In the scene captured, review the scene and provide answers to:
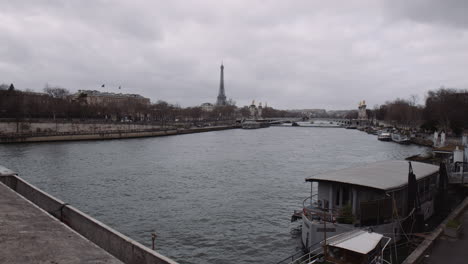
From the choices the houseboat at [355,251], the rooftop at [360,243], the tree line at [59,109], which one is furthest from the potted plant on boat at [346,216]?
the tree line at [59,109]

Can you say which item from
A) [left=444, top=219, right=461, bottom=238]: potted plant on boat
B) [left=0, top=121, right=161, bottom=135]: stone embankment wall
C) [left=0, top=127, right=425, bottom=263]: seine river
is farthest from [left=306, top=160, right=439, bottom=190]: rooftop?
[left=0, top=121, right=161, bottom=135]: stone embankment wall

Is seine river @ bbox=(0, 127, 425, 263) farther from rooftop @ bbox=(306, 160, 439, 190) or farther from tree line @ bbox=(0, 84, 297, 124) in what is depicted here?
tree line @ bbox=(0, 84, 297, 124)

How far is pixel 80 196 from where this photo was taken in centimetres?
2108

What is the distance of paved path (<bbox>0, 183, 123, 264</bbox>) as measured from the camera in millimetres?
6574

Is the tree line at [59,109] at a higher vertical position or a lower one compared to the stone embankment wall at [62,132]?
higher

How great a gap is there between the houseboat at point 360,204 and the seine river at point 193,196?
2.01m

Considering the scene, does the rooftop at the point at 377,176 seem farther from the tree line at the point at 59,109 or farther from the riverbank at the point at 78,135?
the tree line at the point at 59,109

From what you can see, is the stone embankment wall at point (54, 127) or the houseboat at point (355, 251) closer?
the houseboat at point (355, 251)

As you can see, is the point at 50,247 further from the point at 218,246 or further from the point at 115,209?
the point at 115,209

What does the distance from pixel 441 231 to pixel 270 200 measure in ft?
33.8

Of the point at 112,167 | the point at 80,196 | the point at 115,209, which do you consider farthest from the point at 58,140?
the point at 115,209

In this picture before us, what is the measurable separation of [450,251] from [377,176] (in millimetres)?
3976

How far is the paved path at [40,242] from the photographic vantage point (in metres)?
6.57

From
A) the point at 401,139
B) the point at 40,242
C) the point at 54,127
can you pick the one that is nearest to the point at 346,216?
the point at 40,242
